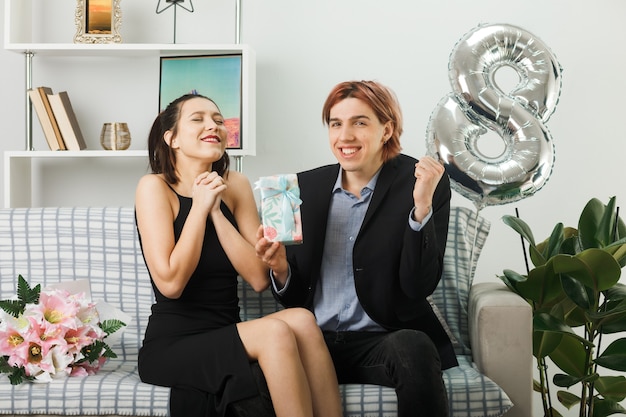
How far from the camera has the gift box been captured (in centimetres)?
215

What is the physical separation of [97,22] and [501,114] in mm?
1528

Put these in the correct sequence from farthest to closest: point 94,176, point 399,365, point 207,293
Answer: point 94,176, point 207,293, point 399,365

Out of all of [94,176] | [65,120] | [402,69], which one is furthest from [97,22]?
[402,69]

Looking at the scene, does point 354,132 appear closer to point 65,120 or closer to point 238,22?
point 238,22

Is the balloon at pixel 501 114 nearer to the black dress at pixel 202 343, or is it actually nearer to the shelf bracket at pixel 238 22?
the black dress at pixel 202 343

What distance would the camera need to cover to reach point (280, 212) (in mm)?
2156

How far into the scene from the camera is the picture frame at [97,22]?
3.21 meters

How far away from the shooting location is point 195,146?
240 cm

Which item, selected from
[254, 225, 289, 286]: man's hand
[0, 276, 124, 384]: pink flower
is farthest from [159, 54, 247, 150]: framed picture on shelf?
[0, 276, 124, 384]: pink flower

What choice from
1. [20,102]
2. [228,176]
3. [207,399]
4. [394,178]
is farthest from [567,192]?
[20,102]

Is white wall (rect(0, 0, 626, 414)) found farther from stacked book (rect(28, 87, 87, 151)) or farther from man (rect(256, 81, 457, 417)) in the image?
man (rect(256, 81, 457, 417))

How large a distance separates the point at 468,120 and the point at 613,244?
1.90 feet

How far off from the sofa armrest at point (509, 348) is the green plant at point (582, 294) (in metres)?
0.24

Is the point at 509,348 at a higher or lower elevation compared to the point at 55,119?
lower
